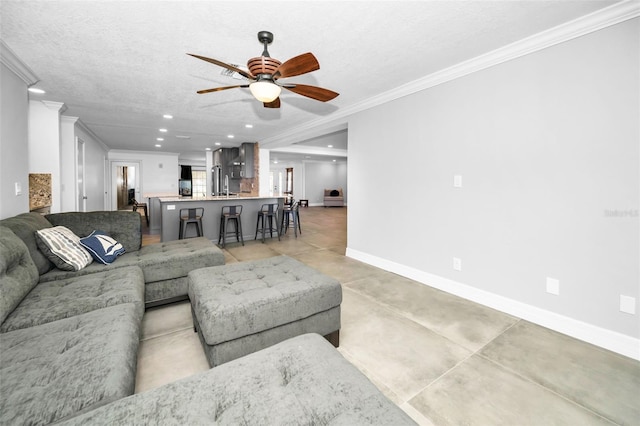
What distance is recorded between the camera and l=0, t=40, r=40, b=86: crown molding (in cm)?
257

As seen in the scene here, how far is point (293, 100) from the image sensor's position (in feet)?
13.7

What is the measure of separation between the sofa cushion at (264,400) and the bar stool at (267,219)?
5034mm

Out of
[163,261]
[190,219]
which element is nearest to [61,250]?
[163,261]

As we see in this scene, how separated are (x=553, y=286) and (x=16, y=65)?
5.60 meters

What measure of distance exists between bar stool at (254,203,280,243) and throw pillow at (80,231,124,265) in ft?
11.1

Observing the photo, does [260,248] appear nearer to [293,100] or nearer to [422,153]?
[293,100]

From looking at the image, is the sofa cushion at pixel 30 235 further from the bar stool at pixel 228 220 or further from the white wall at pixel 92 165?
the white wall at pixel 92 165

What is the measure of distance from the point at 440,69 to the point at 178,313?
12.3 feet

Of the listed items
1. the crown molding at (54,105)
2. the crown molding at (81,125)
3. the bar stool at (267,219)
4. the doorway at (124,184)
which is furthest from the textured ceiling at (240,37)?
the doorway at (124,184)

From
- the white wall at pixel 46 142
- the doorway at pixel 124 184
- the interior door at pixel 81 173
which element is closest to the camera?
the white wall at pixel 46 142

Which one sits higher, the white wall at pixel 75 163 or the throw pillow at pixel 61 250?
the white wall at pixel 75 163

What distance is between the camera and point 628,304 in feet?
6.66

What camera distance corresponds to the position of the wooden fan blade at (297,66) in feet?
5.98

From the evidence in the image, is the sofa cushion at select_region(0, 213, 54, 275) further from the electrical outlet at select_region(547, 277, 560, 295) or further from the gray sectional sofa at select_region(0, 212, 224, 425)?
the electrical outlet at select_region(547, 277, 560, 295)
